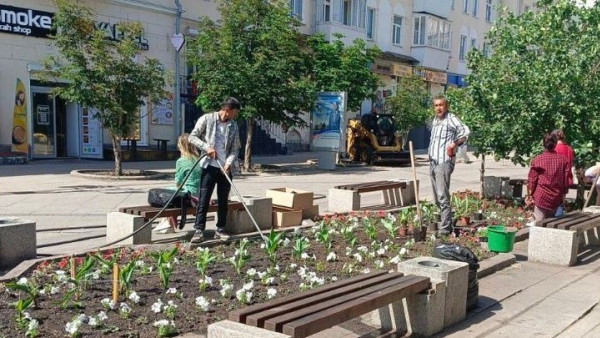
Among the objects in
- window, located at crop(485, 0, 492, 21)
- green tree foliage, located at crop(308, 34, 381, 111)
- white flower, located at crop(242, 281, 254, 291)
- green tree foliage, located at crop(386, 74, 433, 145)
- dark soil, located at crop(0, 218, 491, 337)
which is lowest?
dark soil, located at crop(0, 218, 491, 337)

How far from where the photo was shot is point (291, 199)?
901 centimetres

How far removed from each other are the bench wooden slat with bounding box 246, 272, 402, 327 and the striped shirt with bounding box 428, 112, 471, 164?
353 cm

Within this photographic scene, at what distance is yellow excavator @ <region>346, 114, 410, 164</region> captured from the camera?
928 inches

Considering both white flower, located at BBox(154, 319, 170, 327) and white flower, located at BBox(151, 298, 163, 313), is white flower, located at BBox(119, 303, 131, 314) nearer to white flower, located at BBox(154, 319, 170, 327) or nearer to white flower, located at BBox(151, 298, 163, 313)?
white flower, located at BBox(151, 298, 163, 313)

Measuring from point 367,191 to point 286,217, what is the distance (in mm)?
2570

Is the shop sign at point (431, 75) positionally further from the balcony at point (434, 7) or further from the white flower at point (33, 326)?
the white flower at point (33, 326)

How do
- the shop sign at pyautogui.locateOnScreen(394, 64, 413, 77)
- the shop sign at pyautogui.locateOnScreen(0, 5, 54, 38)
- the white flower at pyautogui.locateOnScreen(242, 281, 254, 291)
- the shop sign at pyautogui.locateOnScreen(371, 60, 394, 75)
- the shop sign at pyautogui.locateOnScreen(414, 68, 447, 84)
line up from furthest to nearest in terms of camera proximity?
the shop sign at pyautogui.locateOnScreen(414, 68, 447, 84) → the shop sign at pyautogui.locateOnScreen(394, 64, 413, 77) → the shop sign at pyautogui.locateOnScreen(371, 60, 394, 75) → the shop sign at pyautogui.locateOnScreen(0, 5, 54, 38) → the white flower at pyautogui.locateOnScreen(242, 281, 254, 291)

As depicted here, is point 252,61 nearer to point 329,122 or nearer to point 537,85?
point 329,122

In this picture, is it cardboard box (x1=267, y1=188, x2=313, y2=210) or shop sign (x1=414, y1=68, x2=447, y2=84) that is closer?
cardboard box (x1=267, y1=188, x2=313, y2=210)

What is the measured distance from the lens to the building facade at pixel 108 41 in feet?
60.9

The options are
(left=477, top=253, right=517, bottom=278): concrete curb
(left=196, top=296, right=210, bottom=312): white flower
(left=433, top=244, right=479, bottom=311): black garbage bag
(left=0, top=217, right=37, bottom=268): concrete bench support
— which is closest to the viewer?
(left=196, top=296, right=210, bottom=312): white flower

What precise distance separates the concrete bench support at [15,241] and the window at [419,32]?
3299 cm

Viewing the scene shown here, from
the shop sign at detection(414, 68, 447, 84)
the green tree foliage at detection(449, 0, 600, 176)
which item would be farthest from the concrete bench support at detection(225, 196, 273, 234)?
the shop sign at detection(414, 68, 447, 84)

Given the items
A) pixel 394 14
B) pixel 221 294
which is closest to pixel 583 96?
pixel 221 294
